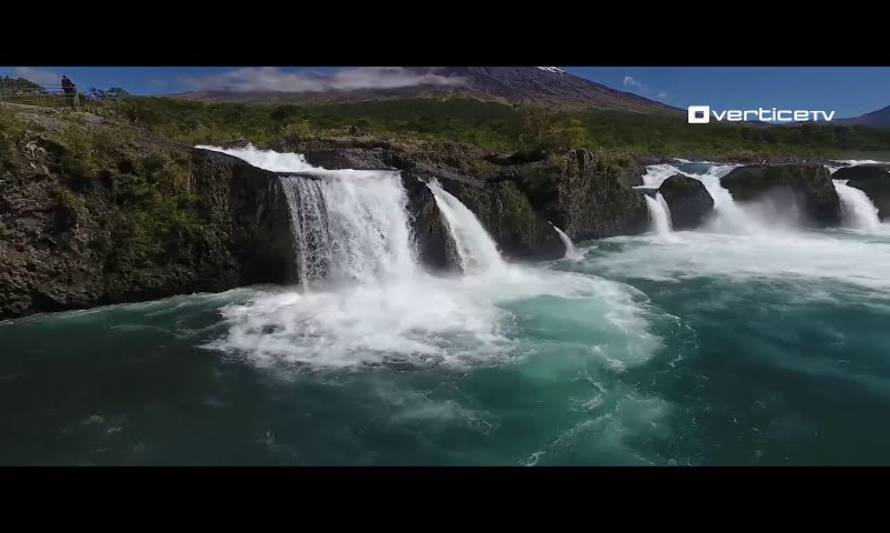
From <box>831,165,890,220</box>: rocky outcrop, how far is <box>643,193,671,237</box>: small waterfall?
10.4m

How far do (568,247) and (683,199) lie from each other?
7.53 meters

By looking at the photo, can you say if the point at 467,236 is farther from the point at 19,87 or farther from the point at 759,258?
the point at 19,87

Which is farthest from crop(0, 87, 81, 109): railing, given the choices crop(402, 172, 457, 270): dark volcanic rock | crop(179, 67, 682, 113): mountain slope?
crop(179, 67, 682, 113): mountain slope

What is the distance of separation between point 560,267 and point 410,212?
5238 mm

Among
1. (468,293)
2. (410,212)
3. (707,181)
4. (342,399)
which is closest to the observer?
(342,399)

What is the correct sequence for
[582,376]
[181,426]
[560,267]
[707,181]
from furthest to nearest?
[707,181] < [560,267] < [582,376] < [181,426]

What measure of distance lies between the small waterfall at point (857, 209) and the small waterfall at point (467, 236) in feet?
59.8

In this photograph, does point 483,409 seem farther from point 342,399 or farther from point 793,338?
point 793,338

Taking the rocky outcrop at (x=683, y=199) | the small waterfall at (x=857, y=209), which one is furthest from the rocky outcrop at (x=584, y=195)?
the small waterfall at (x=857, y=209)

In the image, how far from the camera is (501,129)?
133 feet

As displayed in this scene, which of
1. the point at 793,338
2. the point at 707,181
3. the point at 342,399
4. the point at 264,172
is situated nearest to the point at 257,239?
the point at 264,172

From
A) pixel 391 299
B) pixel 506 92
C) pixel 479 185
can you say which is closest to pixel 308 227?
pixel 391 299

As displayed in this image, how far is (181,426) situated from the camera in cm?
775
